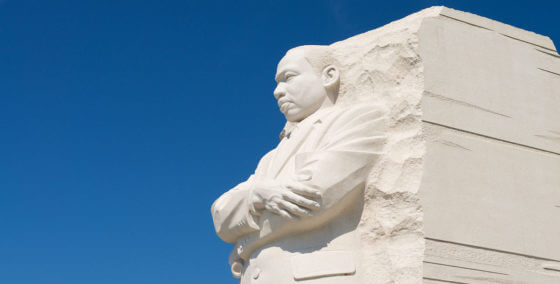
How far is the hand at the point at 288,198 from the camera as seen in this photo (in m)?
4.45

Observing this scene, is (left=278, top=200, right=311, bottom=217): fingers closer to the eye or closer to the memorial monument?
the memorial monument

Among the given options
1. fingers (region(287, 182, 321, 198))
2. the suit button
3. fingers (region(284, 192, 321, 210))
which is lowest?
the suit button

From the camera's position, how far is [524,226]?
4.55 metres

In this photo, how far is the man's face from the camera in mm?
5328

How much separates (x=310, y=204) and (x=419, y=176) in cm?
72

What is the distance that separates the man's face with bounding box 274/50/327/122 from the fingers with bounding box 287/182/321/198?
3.39 feet

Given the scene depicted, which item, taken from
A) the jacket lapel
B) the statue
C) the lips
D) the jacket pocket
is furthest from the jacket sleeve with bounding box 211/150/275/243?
the lips

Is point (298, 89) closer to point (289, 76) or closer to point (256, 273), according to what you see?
point (289, 76)

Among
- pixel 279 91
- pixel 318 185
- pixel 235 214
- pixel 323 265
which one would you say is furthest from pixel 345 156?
pixel 279 91

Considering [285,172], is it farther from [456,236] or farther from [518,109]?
[518,109]

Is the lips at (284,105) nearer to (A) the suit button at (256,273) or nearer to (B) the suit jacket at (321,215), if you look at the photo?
(B) the suit jacket at (321,215)

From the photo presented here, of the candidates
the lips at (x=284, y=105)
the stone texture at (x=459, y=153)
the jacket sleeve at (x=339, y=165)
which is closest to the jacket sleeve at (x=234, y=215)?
the jacket sleeve at (x=339, y=165)

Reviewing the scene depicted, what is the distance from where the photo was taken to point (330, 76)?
5.34m

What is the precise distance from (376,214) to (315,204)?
1.34 ft
